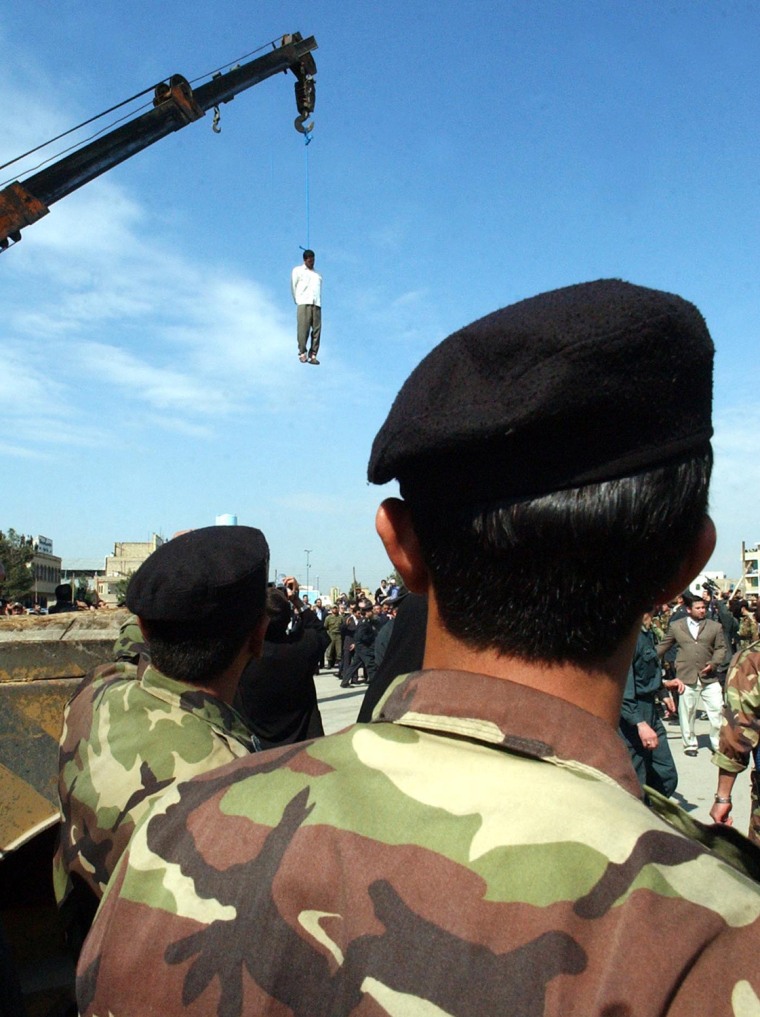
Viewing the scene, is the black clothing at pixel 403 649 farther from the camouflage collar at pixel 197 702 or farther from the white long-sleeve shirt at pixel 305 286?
the white long-sleeve shirt at pixel 305 286

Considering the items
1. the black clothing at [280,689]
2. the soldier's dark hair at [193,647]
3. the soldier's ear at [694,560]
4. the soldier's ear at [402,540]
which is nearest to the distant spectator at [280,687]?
the black clothing at [280,689]

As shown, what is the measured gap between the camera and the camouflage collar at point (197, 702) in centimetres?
232

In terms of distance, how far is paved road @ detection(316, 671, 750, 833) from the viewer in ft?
25.2

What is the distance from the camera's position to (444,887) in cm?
87

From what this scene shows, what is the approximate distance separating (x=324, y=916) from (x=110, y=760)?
143 cm

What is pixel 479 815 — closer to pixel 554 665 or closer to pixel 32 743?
pixel 554 665

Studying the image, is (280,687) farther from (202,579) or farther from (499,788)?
(499,788)

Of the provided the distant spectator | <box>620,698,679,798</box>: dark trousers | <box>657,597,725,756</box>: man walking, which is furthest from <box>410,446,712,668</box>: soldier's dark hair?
<box>657,597,725,756</box>: man walking

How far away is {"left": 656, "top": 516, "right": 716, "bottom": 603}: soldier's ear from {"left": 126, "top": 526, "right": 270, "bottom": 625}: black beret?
1577mm

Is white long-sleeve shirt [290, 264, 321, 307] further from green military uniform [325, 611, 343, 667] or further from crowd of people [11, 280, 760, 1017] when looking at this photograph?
green military uniform [325, 611, 343, 667]

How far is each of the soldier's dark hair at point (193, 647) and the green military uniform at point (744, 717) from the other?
2640 mm

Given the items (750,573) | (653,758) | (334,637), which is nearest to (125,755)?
(653,758)

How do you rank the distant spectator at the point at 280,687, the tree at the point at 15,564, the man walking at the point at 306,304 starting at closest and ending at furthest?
the distant spectator at the point at 280,687
the man walking at the point at 306,304
the tree at the point at 15,564

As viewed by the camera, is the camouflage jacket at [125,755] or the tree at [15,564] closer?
the camouflage jacket at [125,755]
